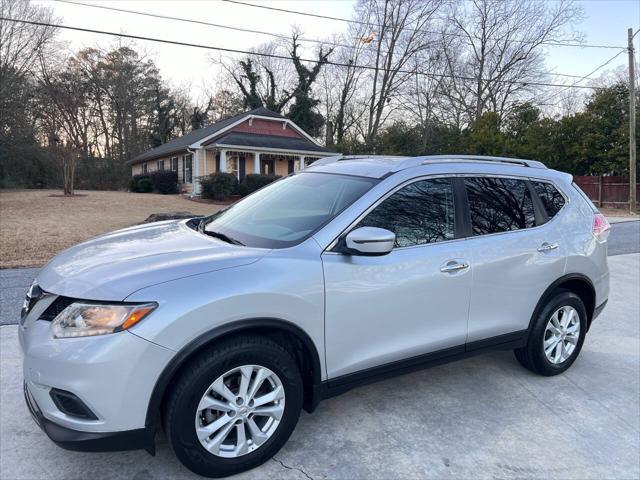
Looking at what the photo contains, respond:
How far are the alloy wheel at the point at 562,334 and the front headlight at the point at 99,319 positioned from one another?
3.11 metres

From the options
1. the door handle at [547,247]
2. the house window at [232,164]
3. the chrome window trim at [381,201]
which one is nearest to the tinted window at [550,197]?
the door handle at [547,247]

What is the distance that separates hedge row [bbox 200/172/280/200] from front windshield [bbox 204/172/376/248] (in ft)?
63.8

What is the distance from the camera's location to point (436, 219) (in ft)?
10.4

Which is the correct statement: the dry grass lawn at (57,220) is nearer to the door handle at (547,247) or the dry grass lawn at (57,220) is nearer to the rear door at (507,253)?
the rear door at (507,253)

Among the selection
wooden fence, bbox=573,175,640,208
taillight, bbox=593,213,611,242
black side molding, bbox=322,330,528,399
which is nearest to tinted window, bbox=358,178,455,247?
black side molding, bbox=322,330,528,399

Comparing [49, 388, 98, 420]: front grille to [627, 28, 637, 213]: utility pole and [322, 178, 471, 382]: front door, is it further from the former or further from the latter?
[627, 28, 637, 213]: utility pole

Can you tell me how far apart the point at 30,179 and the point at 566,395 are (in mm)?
38013

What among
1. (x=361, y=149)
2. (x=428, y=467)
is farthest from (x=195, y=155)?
(x=428, y=467)

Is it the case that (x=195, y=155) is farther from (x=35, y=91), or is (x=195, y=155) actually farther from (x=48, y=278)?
(x=48, y=278)

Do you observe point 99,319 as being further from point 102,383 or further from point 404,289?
point 404,289

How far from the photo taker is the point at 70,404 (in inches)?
84.6

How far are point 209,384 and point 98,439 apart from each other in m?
0.54

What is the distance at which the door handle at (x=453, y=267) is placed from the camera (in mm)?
3019

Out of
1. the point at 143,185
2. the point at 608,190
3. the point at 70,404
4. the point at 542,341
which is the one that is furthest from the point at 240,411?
the point at 143,185
